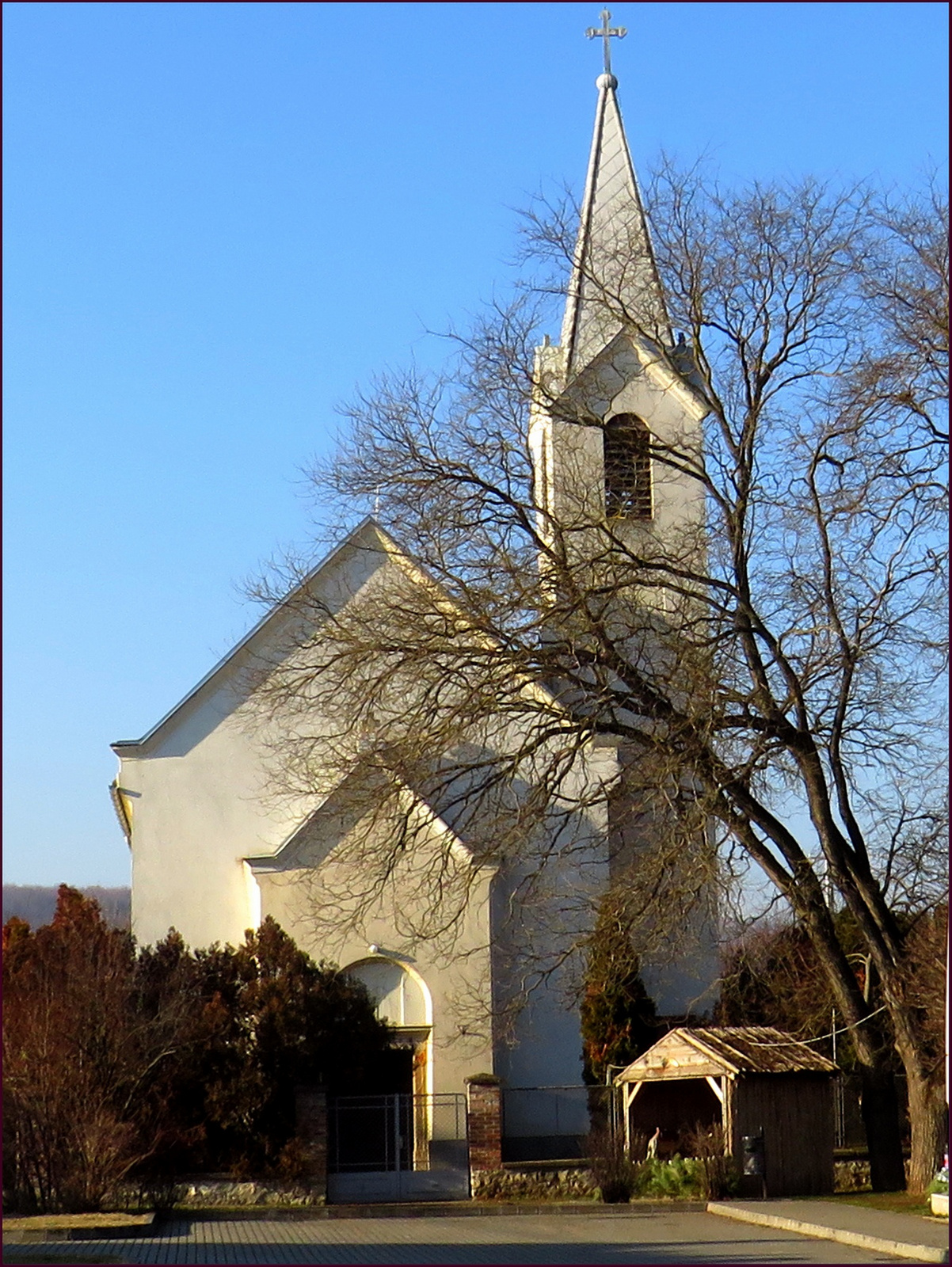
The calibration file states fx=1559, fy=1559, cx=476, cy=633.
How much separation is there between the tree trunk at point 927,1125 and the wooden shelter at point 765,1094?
2241 millimetres

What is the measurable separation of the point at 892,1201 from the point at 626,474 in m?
10.2

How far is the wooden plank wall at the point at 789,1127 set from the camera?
22141 millimetres

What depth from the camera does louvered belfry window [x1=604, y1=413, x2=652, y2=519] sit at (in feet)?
68.0

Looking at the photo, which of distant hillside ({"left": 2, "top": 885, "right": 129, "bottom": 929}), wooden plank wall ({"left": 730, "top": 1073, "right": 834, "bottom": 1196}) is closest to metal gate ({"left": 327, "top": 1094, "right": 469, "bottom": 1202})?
wooden plank wall ({"left": 730, "top": 1073, "right": 834, "bottom": 1196})

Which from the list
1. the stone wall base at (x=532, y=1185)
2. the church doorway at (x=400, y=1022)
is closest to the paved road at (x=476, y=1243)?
the stone wall base at (x=532, y=1185)

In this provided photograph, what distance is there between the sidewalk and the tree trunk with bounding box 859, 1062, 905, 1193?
3.75 feet

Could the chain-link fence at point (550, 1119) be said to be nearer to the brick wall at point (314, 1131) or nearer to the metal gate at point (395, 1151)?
the metal gate at point (395, 1151)

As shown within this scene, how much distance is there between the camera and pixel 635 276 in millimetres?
21203

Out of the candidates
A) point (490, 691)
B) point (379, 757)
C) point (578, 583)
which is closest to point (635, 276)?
point (578, 583)

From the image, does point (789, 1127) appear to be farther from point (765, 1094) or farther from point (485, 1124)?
point (485, 1124)

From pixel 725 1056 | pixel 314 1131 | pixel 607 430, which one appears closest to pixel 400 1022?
pixel 314 1131

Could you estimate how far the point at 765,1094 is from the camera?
22.4 meters

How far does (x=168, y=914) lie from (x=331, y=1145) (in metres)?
6.37

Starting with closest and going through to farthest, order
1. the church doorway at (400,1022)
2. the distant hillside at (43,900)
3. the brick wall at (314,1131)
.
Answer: the brick wall at (314,1131)
the church doorway at (400,1022)
the distant hillside at (43,900)
